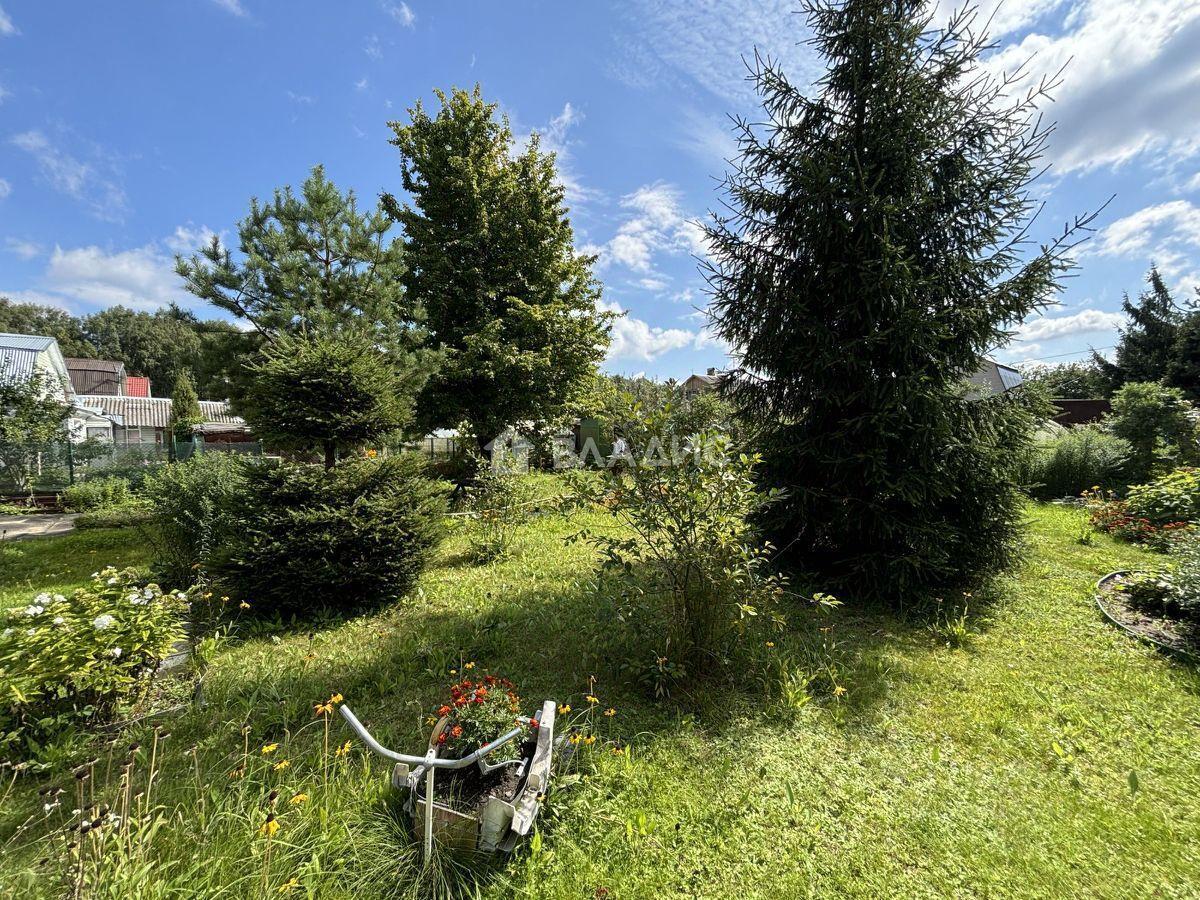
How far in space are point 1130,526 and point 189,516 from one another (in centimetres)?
1243

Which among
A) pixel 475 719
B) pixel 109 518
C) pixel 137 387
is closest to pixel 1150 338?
pixel 475 719

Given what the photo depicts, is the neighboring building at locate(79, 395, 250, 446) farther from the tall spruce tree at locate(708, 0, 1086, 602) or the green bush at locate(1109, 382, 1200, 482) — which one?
the green bush at locate(1109, 382, 1200, 482)

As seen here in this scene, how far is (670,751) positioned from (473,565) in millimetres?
4074

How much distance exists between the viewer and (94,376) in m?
29.6

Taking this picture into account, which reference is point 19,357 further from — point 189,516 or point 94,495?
point 189,516

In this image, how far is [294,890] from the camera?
159 centimetres

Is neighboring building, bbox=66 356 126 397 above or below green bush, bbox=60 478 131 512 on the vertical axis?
above

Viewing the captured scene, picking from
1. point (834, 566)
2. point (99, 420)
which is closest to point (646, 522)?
point (834, 566)

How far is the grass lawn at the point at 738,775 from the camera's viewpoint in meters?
1.74

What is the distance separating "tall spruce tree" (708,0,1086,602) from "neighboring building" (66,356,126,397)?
42.5 m

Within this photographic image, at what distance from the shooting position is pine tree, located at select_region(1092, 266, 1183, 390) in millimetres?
18906

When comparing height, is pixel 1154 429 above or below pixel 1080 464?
above

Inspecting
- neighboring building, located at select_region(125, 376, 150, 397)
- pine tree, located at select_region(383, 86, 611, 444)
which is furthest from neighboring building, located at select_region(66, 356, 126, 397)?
pine tree, located at select_region(383, 86, 611, 444)

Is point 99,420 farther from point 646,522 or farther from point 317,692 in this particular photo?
point 646,522
